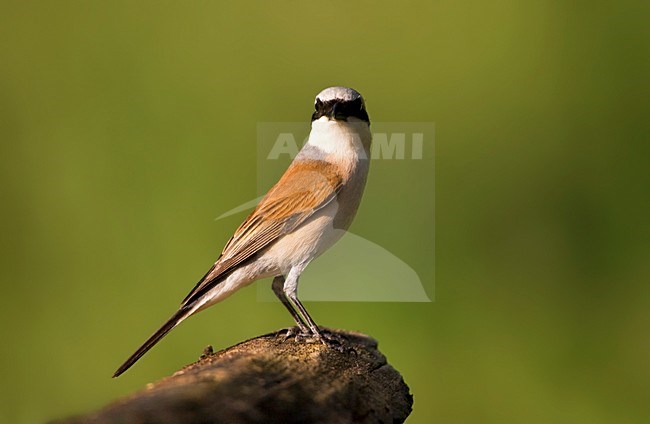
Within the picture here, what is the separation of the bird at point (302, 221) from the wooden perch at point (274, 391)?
0.46 metres

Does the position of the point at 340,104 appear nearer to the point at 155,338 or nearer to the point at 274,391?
the point at 155,338

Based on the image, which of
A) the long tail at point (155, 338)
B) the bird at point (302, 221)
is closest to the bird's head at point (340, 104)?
the bird at point (302, 221)

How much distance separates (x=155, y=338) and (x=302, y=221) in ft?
2.13

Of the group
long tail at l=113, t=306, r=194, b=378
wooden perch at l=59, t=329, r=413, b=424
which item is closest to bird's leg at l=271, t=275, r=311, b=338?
long tail at l=113, t=306, r=194, b=378

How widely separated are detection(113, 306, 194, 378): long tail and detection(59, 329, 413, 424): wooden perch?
0.34 m

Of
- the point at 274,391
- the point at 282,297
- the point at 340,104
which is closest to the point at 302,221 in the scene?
the point at 282,297

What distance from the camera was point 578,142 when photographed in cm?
473

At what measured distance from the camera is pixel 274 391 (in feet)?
6.76

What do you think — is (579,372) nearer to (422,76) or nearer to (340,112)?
(422,76)

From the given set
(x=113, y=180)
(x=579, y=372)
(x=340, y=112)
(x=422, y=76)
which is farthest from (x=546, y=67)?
(x=113, y=180)

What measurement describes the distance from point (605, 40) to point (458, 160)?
1.07m

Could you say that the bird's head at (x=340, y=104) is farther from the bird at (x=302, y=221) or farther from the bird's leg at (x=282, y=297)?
the bird's leg at (x=282, y=297)

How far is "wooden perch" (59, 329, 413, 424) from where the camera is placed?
188 cm

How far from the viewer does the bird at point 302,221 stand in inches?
123
